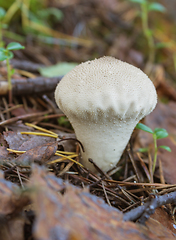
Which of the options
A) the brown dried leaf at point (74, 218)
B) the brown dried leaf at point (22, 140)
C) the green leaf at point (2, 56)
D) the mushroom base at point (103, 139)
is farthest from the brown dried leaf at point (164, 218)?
the green leaf at point (2, 56)

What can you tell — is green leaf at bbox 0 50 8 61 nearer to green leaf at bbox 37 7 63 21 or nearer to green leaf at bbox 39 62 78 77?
green leaf at bbox 39 62 78 77

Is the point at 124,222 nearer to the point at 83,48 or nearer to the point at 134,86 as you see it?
the point at 134,86

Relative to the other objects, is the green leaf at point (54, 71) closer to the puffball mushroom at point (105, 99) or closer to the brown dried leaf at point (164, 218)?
the puffball mushroom at point (105, 99)

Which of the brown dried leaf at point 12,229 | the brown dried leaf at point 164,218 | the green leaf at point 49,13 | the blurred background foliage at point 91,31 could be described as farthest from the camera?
the green leaf at point 49,13

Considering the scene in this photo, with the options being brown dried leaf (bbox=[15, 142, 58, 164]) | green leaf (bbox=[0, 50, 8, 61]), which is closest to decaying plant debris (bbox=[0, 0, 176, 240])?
brown dried leaf (bbox=[15, 142, 58, 164])


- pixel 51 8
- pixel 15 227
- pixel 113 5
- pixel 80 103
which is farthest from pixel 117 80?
pixel 113 5

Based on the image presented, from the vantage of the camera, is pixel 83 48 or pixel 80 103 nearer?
pixel 80 103
